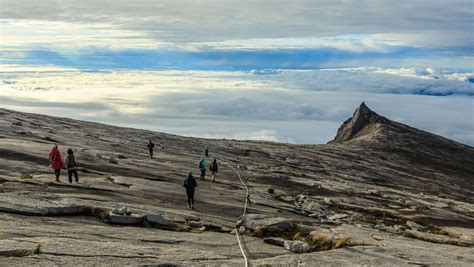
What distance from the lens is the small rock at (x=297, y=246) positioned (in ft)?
78.0

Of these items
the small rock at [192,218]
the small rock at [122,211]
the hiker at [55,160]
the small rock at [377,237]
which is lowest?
the small rock at [377,237]

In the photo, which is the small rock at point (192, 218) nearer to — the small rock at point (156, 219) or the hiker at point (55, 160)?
the small rock at point (156, 219)

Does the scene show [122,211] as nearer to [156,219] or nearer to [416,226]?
[156,219]

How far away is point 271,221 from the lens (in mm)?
28734

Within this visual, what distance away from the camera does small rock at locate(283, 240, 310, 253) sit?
23.8 metres

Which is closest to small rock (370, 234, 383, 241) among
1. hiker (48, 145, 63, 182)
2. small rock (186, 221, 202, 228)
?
small rock (186, 221, 202, 228)

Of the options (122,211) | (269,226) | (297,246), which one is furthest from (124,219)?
(297,246)

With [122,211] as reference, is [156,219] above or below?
below

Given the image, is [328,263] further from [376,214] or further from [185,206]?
[376,214]

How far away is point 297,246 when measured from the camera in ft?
78.6

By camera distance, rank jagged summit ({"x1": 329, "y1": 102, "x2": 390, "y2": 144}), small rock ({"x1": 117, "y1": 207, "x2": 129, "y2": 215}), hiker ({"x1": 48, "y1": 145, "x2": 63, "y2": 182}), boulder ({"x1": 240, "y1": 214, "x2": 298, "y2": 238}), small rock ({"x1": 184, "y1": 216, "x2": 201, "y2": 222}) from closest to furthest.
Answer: small rock ({"x1": 117, "y1": 207, "x2": 129, "y2": 215}) < boulder ({"x1": 240, "y1": 214, "x2": 298, "y2": 238}) < small rock ({"x1": 184, "y1": 216, "x2": 201, "y2": 222}) < hiker ({"x1": 48, "y1": 145, "x2": 63, "y2": 182}) < jagged summit ({"x1": 329, "y1": 102, "x2": 390, "y2": 144})

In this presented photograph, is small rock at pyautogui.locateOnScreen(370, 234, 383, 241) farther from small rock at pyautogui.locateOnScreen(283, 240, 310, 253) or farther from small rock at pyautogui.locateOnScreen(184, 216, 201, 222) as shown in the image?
small rock at pyautogui.locateOnScreen(184, 216, 201, 222)

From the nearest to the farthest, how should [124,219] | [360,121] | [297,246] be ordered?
[297,246], [124,219], [360,121]

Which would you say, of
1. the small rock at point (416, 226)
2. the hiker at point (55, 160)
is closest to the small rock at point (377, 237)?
the small rock at point (416, 226)
